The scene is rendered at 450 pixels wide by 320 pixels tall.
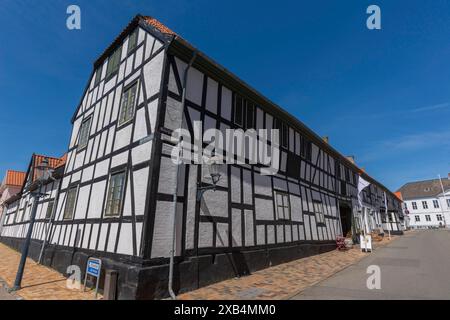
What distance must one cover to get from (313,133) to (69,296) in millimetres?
12501

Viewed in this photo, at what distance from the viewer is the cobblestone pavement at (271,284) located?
18.1 feet

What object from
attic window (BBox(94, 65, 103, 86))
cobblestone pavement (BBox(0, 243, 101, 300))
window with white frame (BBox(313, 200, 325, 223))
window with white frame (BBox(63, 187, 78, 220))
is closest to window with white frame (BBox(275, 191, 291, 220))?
window with white frame (BBox(313, 200, 325, 223))

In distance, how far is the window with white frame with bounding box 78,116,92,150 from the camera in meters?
10.2

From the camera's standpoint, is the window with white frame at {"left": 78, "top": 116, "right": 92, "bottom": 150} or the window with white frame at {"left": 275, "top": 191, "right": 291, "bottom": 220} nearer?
the window with white frame at {"left": 275, "top": 191, "right": 291, "bottom": 220}

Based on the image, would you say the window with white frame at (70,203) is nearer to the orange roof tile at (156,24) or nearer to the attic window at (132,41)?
the attic window at (132,41)

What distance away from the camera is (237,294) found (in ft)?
18.5

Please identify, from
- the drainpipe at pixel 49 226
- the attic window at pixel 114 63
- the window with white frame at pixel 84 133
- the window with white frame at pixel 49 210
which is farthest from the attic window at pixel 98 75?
the window with white frame at pixel 49 210

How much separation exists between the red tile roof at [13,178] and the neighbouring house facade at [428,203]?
233 feet

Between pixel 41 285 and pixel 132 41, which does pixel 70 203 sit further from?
pixel 132 41

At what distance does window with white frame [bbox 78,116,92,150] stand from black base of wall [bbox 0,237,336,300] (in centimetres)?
419

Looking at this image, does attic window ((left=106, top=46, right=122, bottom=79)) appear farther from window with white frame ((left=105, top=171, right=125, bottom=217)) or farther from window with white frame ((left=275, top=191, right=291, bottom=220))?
window with white frame ((left=275, top=191, right=291, bottom=220))

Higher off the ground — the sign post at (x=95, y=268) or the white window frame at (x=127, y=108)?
the white window frame at (x=127, y=108)

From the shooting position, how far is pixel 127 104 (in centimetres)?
802

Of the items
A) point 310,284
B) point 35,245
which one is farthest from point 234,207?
point 35,245
